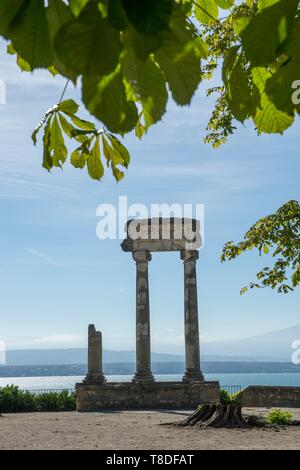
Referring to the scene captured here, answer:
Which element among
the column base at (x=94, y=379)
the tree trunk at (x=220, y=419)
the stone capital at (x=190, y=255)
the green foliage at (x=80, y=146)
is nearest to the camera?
the green foliage at (x=80, y=146)

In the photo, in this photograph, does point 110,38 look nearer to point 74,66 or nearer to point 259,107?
point 74,66

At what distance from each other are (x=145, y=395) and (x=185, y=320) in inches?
184

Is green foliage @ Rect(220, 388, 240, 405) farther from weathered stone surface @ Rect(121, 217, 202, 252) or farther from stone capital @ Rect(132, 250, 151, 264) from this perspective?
stone capital @ Rect(132, 250, 151, 264)

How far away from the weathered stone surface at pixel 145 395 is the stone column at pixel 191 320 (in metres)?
1.00

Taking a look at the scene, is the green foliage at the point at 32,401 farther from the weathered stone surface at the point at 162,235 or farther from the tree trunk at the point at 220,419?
the tree trunk at the point at 220,419

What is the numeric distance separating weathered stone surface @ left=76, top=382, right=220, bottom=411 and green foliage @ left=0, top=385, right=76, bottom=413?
170 cm

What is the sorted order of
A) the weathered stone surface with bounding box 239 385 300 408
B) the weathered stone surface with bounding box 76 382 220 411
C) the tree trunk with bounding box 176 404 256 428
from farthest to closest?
the weathered stone surface with bounding box 239 385 300 408, the weathered stone surface with bounding box 76 382 220 411, the tree trunk with bounding box 176 404 256 428

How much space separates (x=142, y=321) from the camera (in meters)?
32.6

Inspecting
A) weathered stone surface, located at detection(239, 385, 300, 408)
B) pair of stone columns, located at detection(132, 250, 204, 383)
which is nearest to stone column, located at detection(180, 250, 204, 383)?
pair of stone columns, located at detection(132, 250, 204, 383)

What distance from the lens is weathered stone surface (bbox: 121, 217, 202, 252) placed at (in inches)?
1252

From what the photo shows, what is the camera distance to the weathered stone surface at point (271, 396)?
1214 inches

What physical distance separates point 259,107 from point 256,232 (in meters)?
12.1

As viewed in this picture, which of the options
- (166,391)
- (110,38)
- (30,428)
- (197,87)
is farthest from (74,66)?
(166,391)

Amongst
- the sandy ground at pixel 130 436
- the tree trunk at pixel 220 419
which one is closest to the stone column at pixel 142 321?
the sandy ground at pixel 130 436
